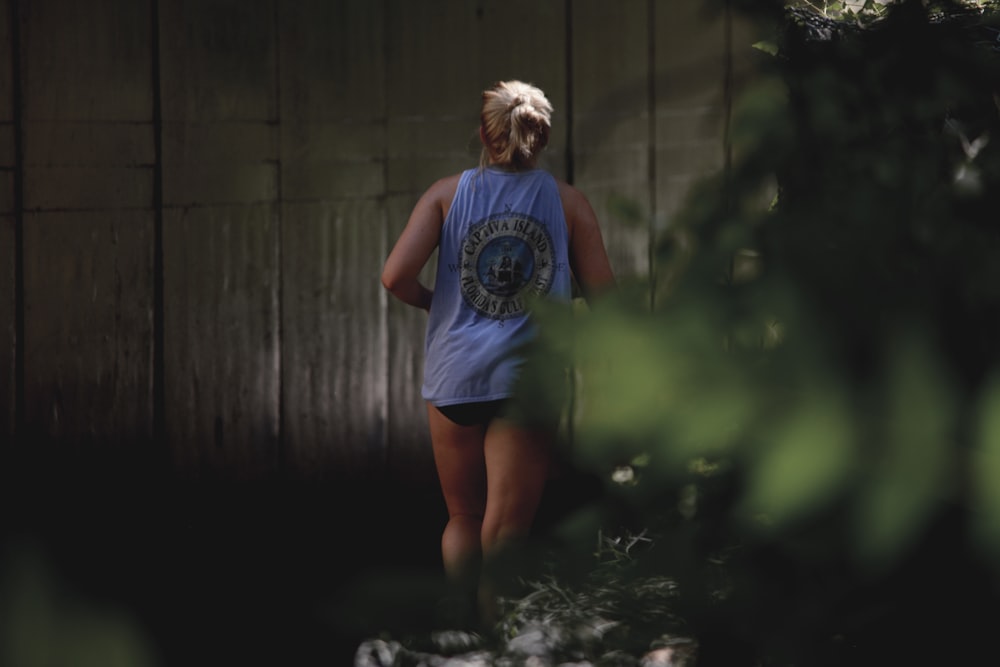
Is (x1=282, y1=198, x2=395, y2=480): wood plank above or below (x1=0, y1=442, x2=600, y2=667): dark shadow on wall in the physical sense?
above

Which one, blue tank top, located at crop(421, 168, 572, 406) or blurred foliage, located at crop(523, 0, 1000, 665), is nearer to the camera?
blurred foliage, located at crop(523, 0, 1000, 665)

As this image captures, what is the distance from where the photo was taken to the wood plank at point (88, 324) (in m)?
5.52

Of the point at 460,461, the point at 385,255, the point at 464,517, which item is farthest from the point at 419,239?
the point at 385,255

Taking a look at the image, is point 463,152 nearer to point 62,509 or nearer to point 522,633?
point 62,509

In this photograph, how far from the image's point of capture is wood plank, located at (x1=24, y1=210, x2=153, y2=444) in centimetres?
552

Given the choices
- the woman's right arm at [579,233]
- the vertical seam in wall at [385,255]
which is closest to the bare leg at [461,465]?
the woman's right arm at [579,233]

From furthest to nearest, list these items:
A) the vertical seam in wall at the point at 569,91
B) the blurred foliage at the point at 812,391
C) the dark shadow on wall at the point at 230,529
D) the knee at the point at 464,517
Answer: the vertical seam in wall at the point at 569,91
the knee at the point at 464,517
the dark shadow on wall at the point at 230,529
the blurred foliage at the point at 812,391

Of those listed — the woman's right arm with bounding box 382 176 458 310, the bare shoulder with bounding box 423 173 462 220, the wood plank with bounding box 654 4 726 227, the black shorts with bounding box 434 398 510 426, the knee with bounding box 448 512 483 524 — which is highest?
the wood plank with bounding box 654 4 726 227

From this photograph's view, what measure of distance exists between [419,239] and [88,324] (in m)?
2.54

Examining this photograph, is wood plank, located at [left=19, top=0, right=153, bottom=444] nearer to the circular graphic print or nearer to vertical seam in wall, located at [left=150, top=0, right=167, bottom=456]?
vertical seam in wall, located at [left=150, top=0, right=167, bottom=456]

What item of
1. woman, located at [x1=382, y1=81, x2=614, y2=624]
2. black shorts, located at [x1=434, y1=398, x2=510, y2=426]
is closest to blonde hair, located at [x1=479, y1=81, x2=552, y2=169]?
woman, located at [x1=382, y1=81, x2=614, y2=624]

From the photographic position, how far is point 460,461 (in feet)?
11.6

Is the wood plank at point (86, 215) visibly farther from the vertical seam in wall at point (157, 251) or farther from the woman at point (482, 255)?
the woman at point (482, 255)

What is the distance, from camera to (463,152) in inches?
223
